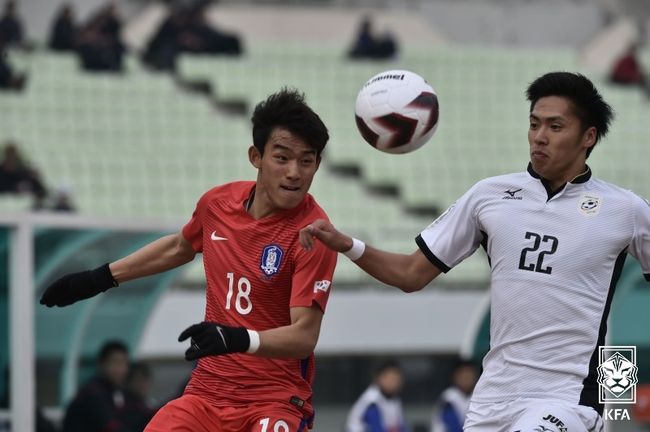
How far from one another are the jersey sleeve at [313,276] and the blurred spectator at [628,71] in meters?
20.3

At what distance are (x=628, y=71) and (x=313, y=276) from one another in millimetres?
20511

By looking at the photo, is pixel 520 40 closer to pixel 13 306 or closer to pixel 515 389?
pixel 13 306

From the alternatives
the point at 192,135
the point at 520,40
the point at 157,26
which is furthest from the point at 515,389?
the point at 520,40

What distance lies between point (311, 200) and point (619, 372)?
1846 millimetres

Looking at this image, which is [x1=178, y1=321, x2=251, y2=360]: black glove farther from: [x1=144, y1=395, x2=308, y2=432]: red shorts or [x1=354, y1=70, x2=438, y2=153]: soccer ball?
[x1=354, y1=70, x2=438, y2=153]: soccer ball

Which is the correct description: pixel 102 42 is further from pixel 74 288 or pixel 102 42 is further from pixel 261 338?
pixel 261 338

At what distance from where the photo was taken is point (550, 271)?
19.7ft

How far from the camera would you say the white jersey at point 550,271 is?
5945 mm

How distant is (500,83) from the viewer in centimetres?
2500

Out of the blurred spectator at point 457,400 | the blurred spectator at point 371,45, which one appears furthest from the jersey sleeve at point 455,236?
the blurred spectator at point 371,45

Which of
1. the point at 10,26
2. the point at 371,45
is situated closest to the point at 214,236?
the point at 10,26

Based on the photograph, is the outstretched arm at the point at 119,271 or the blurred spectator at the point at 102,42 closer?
the outstretched arm at the point at 119,271

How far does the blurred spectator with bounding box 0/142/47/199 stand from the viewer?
1777 cm

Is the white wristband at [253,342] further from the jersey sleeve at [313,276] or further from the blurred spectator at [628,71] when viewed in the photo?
the blurred spectator at [628,71]
